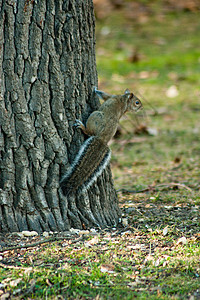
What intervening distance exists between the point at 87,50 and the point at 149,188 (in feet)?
6.88

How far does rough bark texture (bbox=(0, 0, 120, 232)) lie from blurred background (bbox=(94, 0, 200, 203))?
1492 mm

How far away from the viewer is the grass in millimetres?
2826

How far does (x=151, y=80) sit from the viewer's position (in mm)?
10086

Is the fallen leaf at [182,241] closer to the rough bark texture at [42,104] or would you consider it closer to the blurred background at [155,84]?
the rough bark texture at [42,104]

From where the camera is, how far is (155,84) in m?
9.91

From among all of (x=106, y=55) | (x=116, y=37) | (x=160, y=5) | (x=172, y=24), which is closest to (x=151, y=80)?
(x=106, y=55)

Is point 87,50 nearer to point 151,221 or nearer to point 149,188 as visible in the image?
point 151,221

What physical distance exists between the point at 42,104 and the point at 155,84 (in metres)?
6.75

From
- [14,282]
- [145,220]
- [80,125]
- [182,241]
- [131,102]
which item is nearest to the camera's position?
[14,282]

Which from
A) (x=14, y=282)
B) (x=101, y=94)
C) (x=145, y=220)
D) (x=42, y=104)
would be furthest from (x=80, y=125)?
(x=14, y=282)

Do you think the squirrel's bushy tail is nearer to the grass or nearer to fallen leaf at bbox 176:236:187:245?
the grass

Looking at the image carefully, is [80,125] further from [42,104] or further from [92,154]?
[42,104]

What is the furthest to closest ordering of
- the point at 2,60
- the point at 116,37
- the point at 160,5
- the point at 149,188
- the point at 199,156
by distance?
the point at 160,5 → the point at 116,37 → the point at 199,156 → the point at 149,188 → the point at 2,60

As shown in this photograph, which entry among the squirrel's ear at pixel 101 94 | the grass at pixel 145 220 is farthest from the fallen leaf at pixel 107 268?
the squirrel's ear at pixel 101 94
